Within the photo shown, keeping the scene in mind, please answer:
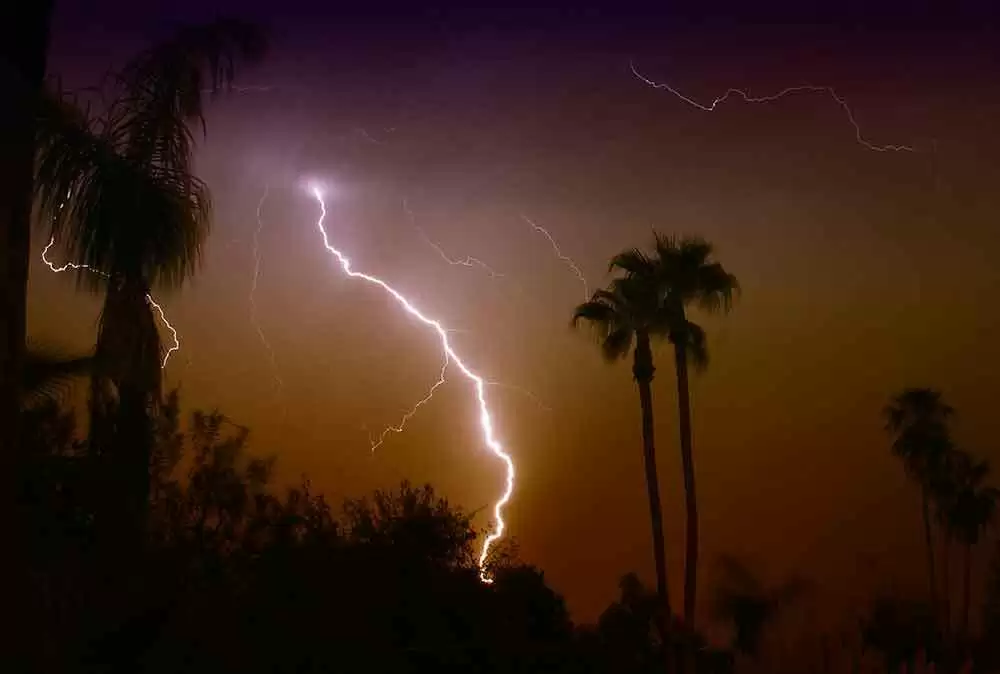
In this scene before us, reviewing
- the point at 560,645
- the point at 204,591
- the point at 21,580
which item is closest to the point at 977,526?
the point at 560,645

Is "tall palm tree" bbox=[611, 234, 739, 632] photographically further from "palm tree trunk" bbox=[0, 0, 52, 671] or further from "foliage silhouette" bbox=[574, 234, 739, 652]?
"palm tree trunk" bbox=[0, 0, 52, 671]

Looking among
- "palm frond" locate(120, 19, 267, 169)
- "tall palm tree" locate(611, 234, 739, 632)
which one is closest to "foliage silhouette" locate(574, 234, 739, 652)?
"tall palm tree" locate(611, 234, 739, 632)

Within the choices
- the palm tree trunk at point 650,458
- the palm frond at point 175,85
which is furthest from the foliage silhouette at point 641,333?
the palm frond at point 175,85

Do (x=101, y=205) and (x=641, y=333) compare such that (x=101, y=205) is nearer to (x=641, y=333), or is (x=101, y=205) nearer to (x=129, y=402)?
(x=129, y=402)

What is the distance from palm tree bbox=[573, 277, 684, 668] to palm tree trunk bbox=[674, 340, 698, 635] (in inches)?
18.4

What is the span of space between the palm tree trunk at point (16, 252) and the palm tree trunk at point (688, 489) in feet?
73.3

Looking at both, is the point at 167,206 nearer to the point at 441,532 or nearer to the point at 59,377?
the point at 59,377

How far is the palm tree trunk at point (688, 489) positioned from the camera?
28844 millimetres

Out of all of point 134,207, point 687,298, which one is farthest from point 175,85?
point 687,298

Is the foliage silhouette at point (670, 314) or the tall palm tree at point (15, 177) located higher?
the foliage silhouette at point (670, 314)

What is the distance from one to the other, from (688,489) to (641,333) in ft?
13.3

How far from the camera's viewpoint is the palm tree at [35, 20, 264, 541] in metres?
9.55

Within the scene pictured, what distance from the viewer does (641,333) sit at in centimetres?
2930

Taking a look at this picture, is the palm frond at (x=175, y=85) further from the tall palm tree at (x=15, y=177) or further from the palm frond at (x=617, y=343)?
the palm frond at (x=617, y=343)
